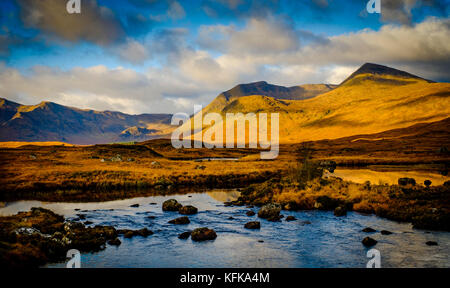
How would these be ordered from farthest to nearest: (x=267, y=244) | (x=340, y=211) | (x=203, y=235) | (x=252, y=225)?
1. (x=340, y=211)
2. (x=252, y=225)
3. (x=203, y=235)
4. (x=267, y=244)

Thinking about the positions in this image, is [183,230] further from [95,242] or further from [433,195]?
[433,195]

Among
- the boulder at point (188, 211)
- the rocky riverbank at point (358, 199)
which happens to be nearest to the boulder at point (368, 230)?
the rocky riverbank at point (358, 199)

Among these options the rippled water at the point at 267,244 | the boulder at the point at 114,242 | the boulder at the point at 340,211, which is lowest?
the rippled water at the point at 267,244

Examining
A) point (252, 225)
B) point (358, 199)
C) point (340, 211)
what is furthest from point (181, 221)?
point (358, 199)

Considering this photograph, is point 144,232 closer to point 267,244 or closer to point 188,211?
point 188,211

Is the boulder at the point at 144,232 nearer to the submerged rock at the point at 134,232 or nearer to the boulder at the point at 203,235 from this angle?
the submerged rock at the point at 134,232

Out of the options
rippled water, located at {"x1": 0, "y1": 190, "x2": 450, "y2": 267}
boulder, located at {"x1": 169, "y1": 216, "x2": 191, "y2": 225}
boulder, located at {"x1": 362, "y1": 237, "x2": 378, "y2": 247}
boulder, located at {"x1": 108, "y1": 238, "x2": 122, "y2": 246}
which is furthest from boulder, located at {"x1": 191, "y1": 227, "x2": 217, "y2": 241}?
boulder, located at {"x1": 362, "y1": 237, "x2": 378, "y2": 247}

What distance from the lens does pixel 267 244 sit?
923 inches

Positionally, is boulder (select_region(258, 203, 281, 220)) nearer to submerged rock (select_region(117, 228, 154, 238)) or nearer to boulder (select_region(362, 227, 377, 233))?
boulder (select_region(362, 227, 377, 233))

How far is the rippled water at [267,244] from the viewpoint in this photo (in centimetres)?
2005

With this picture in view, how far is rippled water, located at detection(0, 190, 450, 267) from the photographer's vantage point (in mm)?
20047
